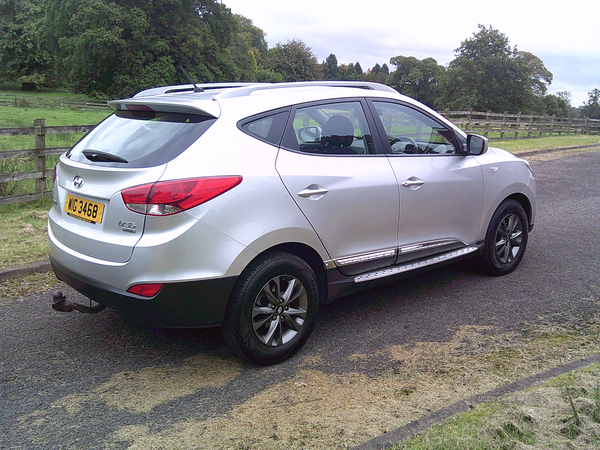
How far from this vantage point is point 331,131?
3.98 metres

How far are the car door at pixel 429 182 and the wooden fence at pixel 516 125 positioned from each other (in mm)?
18397

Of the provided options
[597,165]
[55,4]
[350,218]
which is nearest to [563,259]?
[350,218]

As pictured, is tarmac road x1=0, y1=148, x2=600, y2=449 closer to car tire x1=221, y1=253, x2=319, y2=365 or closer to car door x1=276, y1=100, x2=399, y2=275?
car tire x1=221, y1=253, x2=319, y2=365

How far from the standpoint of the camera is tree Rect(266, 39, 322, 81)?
3403 inches

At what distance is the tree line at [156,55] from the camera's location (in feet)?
145

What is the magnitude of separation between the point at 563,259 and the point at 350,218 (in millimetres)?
3588

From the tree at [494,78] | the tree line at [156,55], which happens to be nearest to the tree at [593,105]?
the tree line at [156,55]

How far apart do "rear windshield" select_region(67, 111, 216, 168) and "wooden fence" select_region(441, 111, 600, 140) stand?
20264mm

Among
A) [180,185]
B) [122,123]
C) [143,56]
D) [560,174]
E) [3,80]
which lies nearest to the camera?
[180,185]

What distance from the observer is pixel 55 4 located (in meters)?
48.2

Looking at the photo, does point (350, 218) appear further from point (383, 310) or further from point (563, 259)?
point (563, 259)

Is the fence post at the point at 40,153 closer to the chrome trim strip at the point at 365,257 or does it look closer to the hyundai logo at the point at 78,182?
the hyundai logo at the point at 78,182

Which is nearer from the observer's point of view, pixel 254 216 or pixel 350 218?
pixel 254 216

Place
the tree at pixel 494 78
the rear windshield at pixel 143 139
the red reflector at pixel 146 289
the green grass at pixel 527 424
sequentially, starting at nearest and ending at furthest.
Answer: the green grass at pixel 527 424 → the red reflector at pixel 146 289 → the rear windshield at pixel 143 139 → the tree at pixel 494 78
